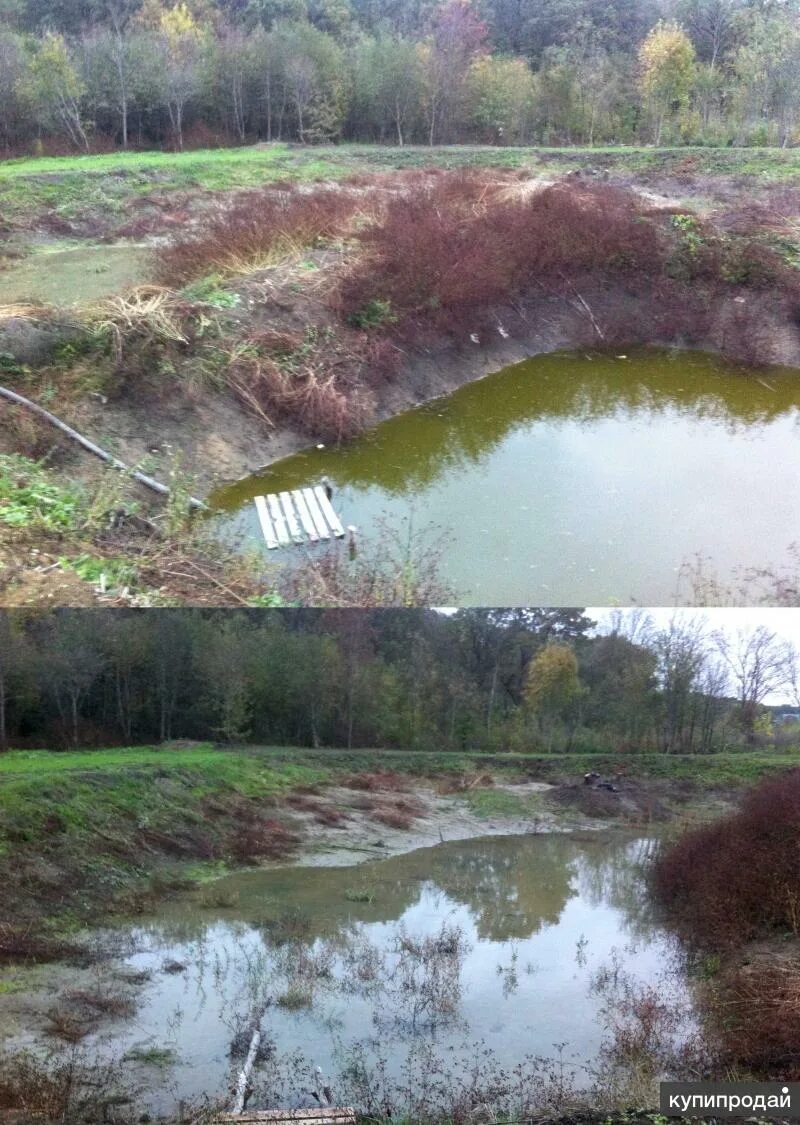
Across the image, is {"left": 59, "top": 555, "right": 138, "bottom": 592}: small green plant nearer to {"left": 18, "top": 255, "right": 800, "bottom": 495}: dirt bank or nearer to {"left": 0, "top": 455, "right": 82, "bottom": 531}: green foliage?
{"left": 0, "top": 455, "right": 82, "bottom": 531}: green foliage

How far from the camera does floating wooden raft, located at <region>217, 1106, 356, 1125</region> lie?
130 inches

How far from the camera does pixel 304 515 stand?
22.8ft

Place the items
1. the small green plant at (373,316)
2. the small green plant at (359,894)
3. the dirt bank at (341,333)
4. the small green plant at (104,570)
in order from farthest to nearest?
the small green plant at (373,316), the dirt bank at (341,333), the small green plant at (104,570), the small green plant at (359,894)

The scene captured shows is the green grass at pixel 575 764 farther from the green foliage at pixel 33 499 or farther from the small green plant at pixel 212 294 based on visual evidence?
the small green plant at pixel 212 294

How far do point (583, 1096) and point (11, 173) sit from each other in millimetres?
14346

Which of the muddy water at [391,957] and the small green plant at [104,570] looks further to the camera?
the small green plant at [104,570]

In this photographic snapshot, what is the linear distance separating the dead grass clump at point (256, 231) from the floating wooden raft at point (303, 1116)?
28.2ft

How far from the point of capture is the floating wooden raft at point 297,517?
6.54m

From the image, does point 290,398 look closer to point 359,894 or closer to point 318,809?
point 318,809

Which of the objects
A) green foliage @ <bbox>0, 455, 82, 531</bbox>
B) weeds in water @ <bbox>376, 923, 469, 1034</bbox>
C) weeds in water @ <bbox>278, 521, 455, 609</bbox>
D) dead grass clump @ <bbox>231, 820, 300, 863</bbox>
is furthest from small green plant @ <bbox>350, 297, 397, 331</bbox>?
weeds in water @ <bbox>376, 923, 469, 1034</bbox>

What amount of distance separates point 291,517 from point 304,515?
0.10 meters

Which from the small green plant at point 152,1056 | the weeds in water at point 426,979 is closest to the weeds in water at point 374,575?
the weeds in water at point 426,979

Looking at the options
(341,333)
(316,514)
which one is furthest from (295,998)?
(341,333)

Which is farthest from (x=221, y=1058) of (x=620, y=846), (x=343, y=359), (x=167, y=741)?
(x=343, y=359)
